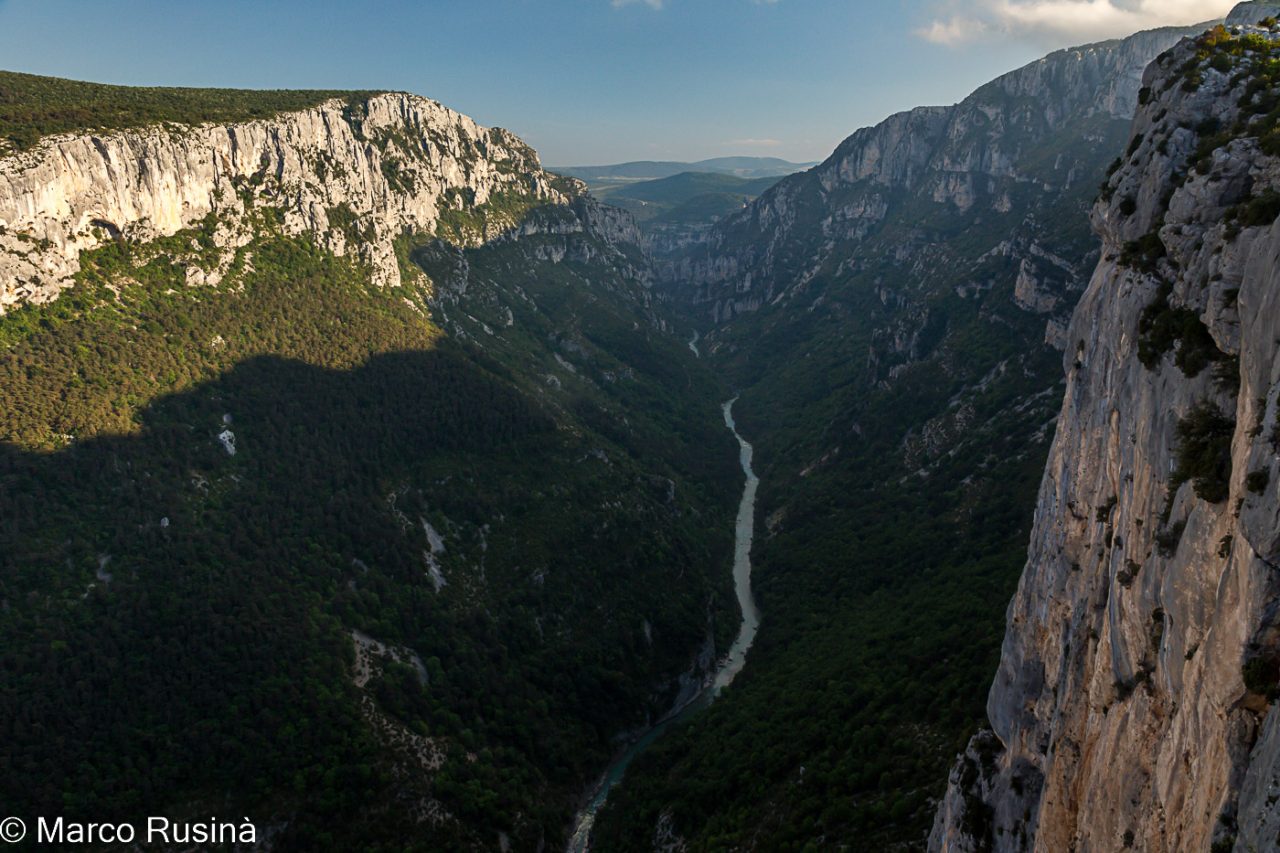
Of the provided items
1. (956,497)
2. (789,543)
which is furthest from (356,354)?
(956,497)

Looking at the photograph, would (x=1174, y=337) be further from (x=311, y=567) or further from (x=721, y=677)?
(x=311, y=567)

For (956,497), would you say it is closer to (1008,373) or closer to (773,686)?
(1008,373)

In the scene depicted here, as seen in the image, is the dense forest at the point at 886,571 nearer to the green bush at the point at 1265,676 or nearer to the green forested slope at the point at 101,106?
the green bush at the point at 1265,676

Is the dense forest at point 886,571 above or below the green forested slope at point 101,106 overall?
below

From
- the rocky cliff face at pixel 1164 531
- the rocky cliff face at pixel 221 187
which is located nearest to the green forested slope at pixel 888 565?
the rocky cliff face at pixel 1164 531

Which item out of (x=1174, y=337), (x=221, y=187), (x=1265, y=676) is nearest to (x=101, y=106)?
(x=221, y=187)

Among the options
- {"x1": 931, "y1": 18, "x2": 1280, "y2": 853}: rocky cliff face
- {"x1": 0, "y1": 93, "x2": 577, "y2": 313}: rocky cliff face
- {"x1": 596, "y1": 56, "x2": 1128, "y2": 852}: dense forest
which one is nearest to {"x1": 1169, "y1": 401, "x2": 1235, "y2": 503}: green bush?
{"x1": 931, "y1": 18, "x2": 1280, "y2": 853}: rocky cliff face

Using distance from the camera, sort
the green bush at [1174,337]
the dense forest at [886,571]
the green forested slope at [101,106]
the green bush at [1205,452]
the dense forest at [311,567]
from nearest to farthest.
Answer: the green bush at [1205,452], the green bush at [1174,337], the dense forest at [886,571], the dense forest at [311,567], the green forested slope at [101,106]
